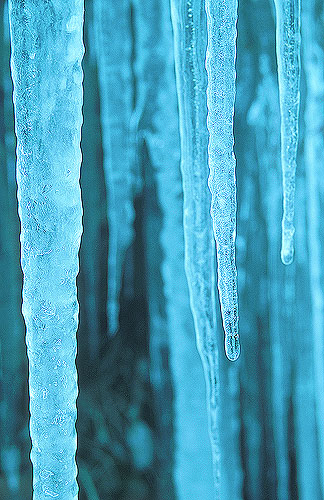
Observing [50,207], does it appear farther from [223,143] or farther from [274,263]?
[274,263]

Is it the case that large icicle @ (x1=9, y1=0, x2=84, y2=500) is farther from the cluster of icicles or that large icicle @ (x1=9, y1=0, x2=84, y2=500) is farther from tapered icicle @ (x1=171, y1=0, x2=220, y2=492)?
tapered icicle @ (x1=171, y1=0, x2=220, y2=492)

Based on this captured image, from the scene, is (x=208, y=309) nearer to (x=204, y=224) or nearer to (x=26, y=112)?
(x=204, y=224)

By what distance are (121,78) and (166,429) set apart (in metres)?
0.82

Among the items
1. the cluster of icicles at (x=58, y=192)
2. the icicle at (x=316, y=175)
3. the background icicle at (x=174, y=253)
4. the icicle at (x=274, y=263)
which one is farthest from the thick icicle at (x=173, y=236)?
the cluster of icicles at (x=58, y=192)

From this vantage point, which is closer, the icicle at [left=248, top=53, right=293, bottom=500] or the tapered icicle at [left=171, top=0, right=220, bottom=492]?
the tapered icicle at [left=171, top=0, right=220, bottom=492]

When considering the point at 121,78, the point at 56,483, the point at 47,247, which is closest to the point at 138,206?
the point at 121,78

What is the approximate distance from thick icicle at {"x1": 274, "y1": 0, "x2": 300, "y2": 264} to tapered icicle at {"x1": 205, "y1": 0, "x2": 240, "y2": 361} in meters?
0.15

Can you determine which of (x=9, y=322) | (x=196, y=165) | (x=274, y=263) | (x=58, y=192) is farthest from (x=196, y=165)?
(x=9, y=322)

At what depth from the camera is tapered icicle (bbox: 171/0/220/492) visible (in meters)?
0.95

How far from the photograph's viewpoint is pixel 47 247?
79cm

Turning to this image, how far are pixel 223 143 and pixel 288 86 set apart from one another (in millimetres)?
229

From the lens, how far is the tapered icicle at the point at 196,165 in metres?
0.95

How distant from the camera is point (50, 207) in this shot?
0.78m

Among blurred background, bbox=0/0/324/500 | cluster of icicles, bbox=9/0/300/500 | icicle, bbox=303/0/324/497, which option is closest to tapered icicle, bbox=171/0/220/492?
cluster of icicles, bbox=9/0/300/500
